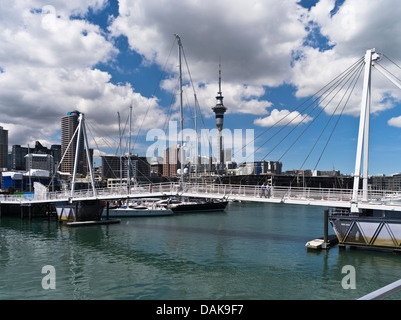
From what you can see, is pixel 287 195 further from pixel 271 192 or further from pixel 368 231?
pixel 368 231

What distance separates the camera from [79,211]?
176ft

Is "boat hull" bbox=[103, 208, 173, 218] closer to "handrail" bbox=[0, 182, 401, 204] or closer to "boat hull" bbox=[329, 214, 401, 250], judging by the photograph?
"handrail" bbox=[0, 182, 401, 204]

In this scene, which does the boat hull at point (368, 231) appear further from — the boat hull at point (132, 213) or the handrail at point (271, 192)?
the boat hull at point (132, 213)

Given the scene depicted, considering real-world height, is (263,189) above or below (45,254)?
above

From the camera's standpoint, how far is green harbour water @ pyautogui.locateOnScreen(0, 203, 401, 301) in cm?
1927

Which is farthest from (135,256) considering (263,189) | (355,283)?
(355,283)

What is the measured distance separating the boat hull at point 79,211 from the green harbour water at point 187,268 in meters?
13.0

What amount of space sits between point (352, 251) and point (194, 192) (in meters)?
17.4

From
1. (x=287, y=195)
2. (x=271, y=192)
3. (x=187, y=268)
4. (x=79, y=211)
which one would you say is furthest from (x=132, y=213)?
(x=187, y=268)

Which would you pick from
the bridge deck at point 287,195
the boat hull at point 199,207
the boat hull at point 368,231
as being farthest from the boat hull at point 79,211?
the boat hull at point 368,231

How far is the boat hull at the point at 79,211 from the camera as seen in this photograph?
53.6 meters

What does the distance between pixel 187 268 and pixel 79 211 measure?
34663 millimetres

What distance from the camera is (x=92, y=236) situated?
42.4 m
